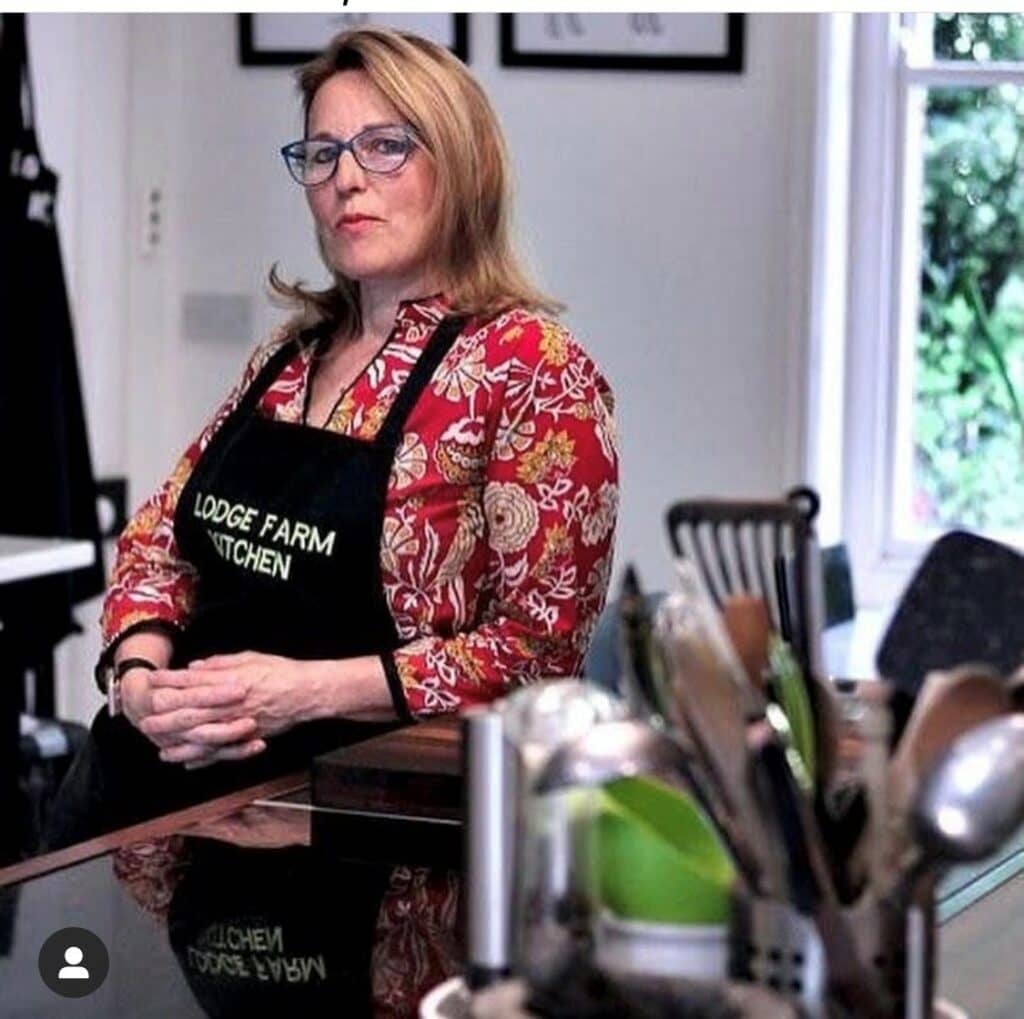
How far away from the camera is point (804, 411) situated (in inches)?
148

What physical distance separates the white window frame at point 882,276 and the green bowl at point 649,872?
2.88 m

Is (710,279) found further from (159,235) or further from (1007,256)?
(159,235)

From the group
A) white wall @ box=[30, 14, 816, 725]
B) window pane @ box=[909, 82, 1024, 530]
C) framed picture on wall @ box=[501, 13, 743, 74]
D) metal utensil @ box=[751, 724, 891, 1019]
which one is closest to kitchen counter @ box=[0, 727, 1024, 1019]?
metal utensil @ box=[751, 724, 891, 1019]

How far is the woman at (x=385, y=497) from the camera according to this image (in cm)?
196

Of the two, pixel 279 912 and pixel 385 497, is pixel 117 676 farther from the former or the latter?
pixel 279 912

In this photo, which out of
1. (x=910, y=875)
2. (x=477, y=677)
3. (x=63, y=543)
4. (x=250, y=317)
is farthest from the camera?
(x=250, y=317)

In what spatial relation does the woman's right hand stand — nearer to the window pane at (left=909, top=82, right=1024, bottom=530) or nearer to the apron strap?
the apron strap

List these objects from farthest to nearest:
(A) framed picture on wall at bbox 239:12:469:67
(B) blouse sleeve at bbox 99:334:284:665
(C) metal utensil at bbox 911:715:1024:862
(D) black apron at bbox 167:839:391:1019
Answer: (A) framed picture on wall at bbox 239:12:469:67 < (B) blouse sleeve at bbox 99:334:284:665 < (D) black apron at bbox 167:839:391:1019 < (C) metal utensil at bbox 911:715:1024:862

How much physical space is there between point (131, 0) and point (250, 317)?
741mm

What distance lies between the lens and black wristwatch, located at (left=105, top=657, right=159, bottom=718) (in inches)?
80.0

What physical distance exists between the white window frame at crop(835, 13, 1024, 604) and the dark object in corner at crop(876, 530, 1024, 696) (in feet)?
8.97

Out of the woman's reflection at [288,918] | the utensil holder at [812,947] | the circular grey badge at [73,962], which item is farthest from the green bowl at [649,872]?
the circular grey badge at [73,962]

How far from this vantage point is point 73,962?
1.35 meters

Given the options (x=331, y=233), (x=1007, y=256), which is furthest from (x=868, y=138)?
(x=331, y=233)
